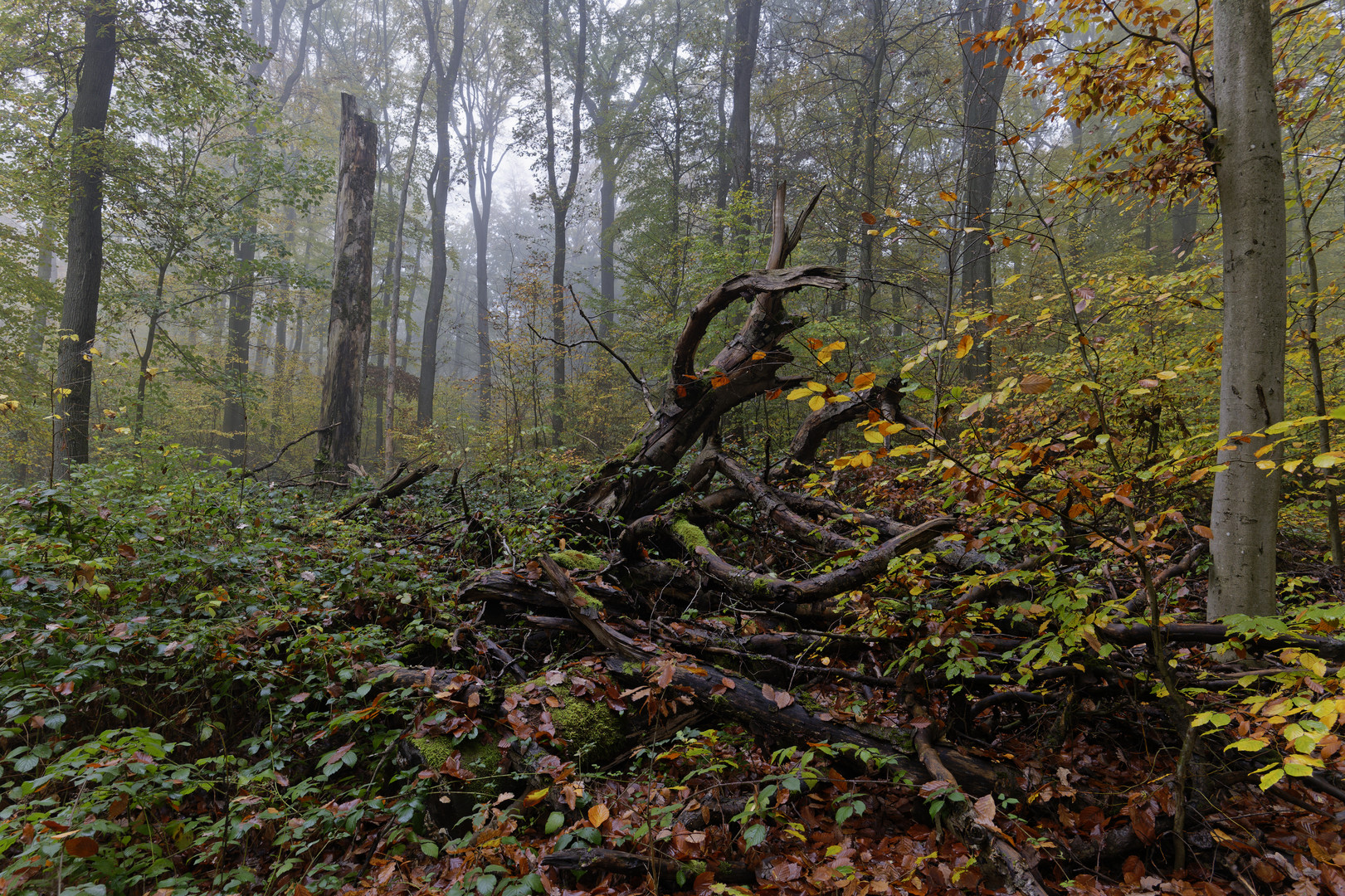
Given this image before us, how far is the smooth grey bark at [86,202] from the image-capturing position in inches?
344

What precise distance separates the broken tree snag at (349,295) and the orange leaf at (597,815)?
26.3 feet

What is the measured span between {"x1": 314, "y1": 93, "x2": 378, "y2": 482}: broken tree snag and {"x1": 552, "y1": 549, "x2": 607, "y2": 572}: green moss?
5.95 metres

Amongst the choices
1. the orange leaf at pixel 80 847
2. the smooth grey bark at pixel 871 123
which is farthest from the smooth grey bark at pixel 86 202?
the smooth grey bark at pixel 871 123

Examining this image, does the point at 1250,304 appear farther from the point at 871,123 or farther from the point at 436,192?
the point at 436,192

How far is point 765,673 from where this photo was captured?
3611mm

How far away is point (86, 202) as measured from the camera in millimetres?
9156

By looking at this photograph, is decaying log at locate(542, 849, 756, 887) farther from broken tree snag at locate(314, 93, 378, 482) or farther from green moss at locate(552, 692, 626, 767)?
broken tree snag at locate(314, 93, 378, 482)

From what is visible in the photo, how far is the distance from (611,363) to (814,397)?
48.8ft

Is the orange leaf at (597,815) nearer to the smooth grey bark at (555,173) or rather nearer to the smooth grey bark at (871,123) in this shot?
the smooth grey bark at (871,123)

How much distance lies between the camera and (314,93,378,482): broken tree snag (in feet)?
29.6

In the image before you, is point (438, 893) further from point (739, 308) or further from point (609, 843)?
point (739, 308)

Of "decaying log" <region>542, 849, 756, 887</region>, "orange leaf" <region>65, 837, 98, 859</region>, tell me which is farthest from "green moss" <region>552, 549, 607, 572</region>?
"orange leaf" <region>65, 837, 98, 859</region>

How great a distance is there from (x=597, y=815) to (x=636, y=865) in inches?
9.5

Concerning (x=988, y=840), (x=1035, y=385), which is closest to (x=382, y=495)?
(x=988, y=840)
